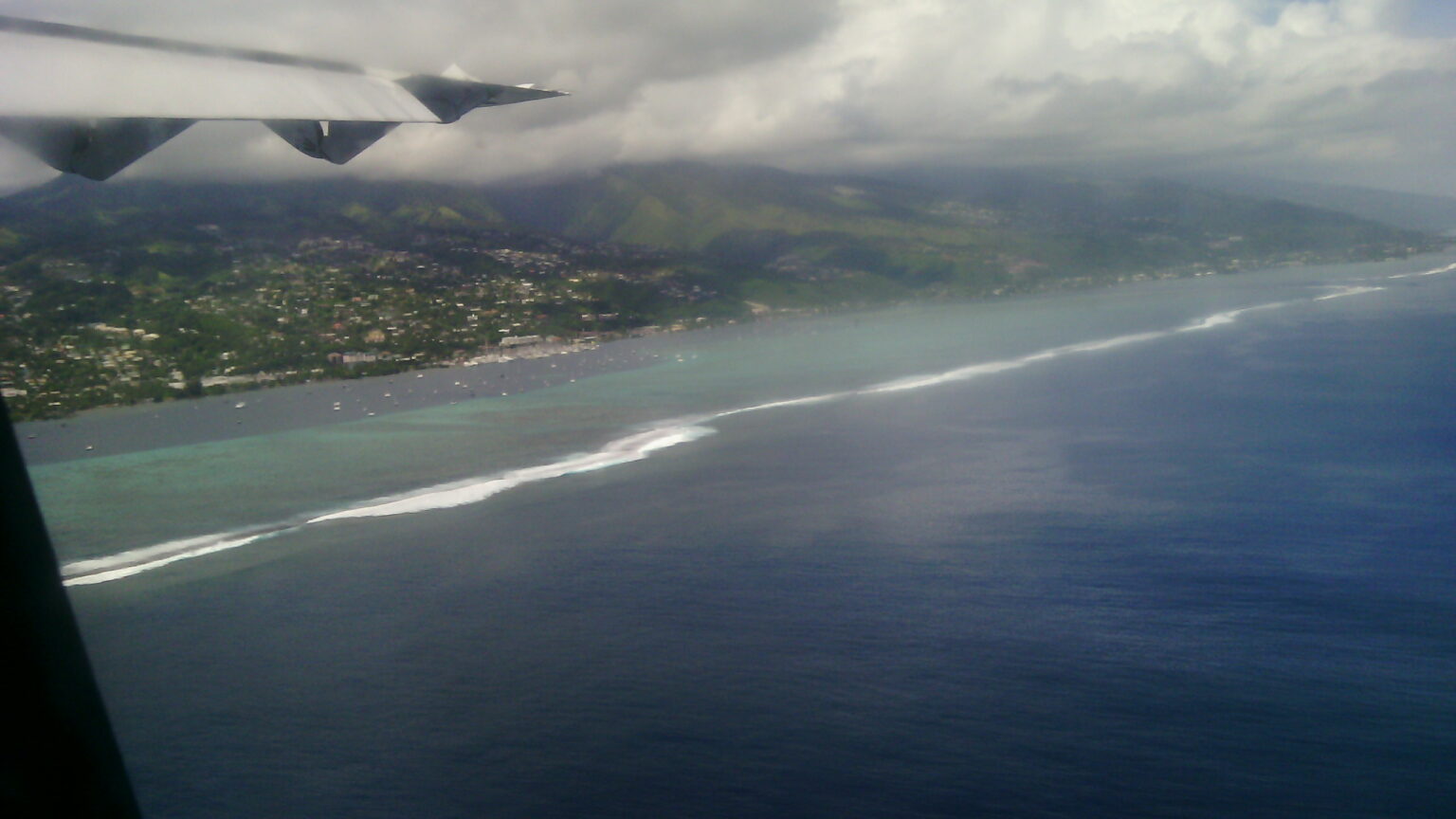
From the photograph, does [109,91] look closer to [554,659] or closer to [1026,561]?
[554,659]

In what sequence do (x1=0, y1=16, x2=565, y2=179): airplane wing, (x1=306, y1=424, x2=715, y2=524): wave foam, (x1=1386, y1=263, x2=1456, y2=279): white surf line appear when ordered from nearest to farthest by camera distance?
(x1=0, y1=16, x2=565, y2=179): airplane wing < (x1=306, y1=424, x2=715, y2=524): wave foam < (x1=1386, y1=263, x2=1456, y2=279): white surf line

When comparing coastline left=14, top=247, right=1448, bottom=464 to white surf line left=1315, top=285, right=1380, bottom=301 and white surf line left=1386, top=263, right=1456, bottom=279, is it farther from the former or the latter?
white surf line left=1386, top=263, right=1456, bottom=279

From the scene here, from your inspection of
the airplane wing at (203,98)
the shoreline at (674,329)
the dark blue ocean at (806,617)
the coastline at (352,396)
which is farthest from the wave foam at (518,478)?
the airplane wing at (203,98)

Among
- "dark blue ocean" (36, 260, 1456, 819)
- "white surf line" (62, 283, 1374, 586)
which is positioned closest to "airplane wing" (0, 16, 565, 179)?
"dark blue ocean" (36, 260, 1456, 819)

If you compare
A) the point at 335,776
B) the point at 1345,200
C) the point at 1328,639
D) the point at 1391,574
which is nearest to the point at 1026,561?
the point at 1328,639

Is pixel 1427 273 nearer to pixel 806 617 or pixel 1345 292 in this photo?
pixel 1345 292
